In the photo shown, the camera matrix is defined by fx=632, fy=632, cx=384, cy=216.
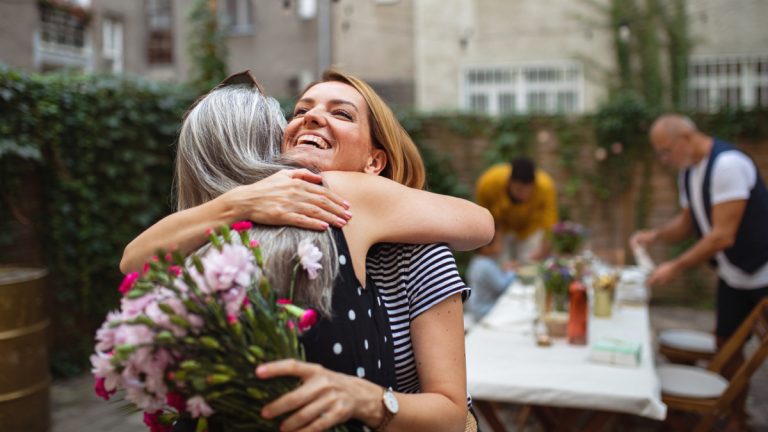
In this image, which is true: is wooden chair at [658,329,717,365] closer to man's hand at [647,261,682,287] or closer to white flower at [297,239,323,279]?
man's hand at [647,261,682,287]

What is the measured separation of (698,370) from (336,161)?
3.14 m

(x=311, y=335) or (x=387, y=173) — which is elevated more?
(x=387, y=173)

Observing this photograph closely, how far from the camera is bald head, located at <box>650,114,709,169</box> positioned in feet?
13.5

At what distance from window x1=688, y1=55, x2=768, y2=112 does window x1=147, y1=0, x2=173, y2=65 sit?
15.1 meters

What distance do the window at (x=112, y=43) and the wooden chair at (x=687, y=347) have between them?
19008mm

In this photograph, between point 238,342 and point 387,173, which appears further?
point 387,173

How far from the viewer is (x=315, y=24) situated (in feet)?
47.0

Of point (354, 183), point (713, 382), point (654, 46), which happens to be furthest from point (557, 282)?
point (654, 46)

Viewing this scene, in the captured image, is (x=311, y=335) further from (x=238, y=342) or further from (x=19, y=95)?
(x=19, y=95)

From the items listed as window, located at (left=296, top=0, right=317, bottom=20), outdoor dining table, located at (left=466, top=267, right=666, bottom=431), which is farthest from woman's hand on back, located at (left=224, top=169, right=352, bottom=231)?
window, located at (left=296, top=0, right=317, bottom=20)

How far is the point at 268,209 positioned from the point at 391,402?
0.45m

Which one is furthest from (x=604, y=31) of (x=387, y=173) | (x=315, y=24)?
(x=387, y=173)

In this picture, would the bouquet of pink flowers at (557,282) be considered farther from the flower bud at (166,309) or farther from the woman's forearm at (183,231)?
the flower bud at (166,309)

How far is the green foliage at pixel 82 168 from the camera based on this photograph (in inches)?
186
